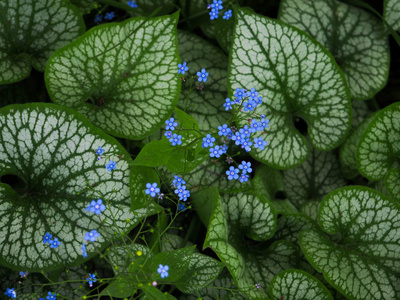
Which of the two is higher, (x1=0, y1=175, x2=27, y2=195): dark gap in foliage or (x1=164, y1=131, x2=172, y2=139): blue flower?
(x1=0, y1=175, x2=27, y2=195): dark gap in foliage

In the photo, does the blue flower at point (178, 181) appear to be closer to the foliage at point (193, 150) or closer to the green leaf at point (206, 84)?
the foliage at point (193, 150)

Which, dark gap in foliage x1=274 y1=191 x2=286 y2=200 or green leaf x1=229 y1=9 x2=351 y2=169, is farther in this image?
dark gap in foliage x1=274 y1=191 x2=286 y2=200

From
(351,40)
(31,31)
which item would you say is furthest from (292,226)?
(31,31)

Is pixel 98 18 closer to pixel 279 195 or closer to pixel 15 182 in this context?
pixel 15 182

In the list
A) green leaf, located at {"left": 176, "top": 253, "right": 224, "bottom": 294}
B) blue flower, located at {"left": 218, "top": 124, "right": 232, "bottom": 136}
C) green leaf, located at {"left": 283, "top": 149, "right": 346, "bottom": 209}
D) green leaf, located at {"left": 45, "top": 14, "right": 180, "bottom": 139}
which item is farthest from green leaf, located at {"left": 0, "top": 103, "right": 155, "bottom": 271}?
green leaf, located at {"left": 283, "top": 149, "right": 346, "bottom": 209}

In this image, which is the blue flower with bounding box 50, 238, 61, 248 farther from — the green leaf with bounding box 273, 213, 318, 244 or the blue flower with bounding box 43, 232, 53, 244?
the green leaf with bounding box 273, 213, 318, 244

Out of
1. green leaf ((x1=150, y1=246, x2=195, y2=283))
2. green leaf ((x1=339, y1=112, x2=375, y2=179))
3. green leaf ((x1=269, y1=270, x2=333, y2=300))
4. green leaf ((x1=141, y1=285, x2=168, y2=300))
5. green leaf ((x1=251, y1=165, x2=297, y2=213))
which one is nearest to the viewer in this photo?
green leaf ((x1=141, y1=285, x2=168, y2=300))
